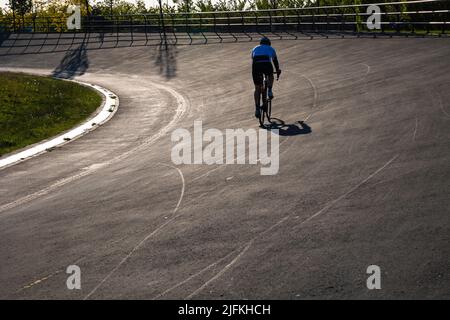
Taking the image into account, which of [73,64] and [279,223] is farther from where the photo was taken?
[73,64]

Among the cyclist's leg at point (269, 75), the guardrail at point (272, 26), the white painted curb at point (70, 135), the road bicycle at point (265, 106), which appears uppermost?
the guardrail at point (272, 26)

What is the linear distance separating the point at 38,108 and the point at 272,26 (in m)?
22.3

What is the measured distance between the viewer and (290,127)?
1475 centimetres

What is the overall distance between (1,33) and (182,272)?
170ft

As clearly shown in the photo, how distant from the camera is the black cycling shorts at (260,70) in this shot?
1574 cm

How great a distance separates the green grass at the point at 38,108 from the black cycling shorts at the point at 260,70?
5911 mm

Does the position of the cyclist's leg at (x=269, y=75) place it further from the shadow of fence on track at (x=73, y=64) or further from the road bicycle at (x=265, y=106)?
the shadow of fence on track at (x=73, y=64)

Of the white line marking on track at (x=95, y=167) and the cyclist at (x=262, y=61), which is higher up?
the cyclist at (x=262, y=61)

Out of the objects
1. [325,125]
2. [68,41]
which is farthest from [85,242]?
[68,41]

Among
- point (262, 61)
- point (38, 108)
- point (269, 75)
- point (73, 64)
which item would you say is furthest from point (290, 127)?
point (73, 64)

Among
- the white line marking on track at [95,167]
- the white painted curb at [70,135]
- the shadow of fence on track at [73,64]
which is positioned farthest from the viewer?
the shadow of fence on track at [73,64]

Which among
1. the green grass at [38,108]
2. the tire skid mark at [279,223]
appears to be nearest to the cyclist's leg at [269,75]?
the tire skid mark at [279,223]

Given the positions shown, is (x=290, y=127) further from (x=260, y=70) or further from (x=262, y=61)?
(x=262, y=61)

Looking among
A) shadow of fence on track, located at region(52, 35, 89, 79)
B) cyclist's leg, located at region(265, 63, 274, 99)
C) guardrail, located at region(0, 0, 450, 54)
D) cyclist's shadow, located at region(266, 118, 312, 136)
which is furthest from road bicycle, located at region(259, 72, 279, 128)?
shadow of fence on track, located at region(52, 35, 89, 79)
